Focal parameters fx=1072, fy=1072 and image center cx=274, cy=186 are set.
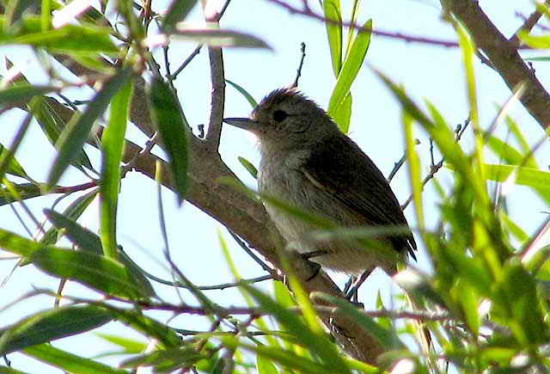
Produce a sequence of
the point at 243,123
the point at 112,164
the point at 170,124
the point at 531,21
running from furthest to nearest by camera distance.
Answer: the point at 243,123
the point at 531,21
the point at 112,164
the point at 170,124

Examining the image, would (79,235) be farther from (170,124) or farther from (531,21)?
(531,21)

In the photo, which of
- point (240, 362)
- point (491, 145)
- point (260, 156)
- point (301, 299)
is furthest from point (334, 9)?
point (260, 156)

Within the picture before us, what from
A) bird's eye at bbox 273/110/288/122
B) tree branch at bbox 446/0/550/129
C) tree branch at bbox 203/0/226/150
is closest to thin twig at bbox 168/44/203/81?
tree branch at bbox 203/0/226/150

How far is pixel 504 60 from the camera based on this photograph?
2.55 meters

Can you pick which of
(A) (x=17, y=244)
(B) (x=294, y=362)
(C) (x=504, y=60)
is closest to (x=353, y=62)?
(C) (x=504, y=60)

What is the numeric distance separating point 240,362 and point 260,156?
301 centimetres

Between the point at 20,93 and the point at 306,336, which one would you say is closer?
the point at 306,336

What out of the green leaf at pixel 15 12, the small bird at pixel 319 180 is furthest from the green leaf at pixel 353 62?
the green leaf at pixel 15 12

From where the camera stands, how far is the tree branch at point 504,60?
8.21 ft

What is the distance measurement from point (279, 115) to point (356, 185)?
872mm

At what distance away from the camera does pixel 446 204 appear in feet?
4.92

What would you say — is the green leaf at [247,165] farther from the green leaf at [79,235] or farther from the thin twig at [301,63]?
the green leaf at [79,235]

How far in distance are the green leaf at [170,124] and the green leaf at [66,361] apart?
51 cm

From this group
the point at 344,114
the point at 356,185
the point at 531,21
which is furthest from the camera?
the point at 356,185
